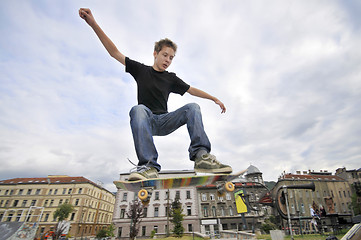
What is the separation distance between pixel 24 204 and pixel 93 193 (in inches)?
564

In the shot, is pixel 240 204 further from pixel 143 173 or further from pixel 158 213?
pixel 158 213

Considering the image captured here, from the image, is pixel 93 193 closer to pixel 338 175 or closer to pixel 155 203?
pixel 155 203

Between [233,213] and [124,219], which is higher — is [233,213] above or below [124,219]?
above

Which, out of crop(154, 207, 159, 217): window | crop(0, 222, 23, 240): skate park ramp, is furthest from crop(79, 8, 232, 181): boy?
crop(154, 207, 159, 217): window

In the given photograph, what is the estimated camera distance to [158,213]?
35.1 meters

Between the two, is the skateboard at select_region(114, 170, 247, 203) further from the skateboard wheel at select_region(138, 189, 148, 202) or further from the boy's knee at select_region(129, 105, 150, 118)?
the boy's knee at select_region(129, 105, 150, 118)

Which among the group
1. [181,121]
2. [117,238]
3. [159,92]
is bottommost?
[117,238]

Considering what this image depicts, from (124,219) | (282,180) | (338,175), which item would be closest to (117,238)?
(124,219)

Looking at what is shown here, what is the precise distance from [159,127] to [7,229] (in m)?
18.2

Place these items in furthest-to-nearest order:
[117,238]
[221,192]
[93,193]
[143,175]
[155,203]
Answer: [93,193]
[155,203]
[117,238]
[221,192]
[143,175]

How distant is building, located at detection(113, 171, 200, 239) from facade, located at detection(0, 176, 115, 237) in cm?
1188

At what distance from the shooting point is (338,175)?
46.5m

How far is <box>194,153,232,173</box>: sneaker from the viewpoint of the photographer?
2.49m

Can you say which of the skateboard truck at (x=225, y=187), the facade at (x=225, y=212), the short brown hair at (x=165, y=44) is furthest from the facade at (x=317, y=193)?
the short brown hair at (x=165, y=44)
